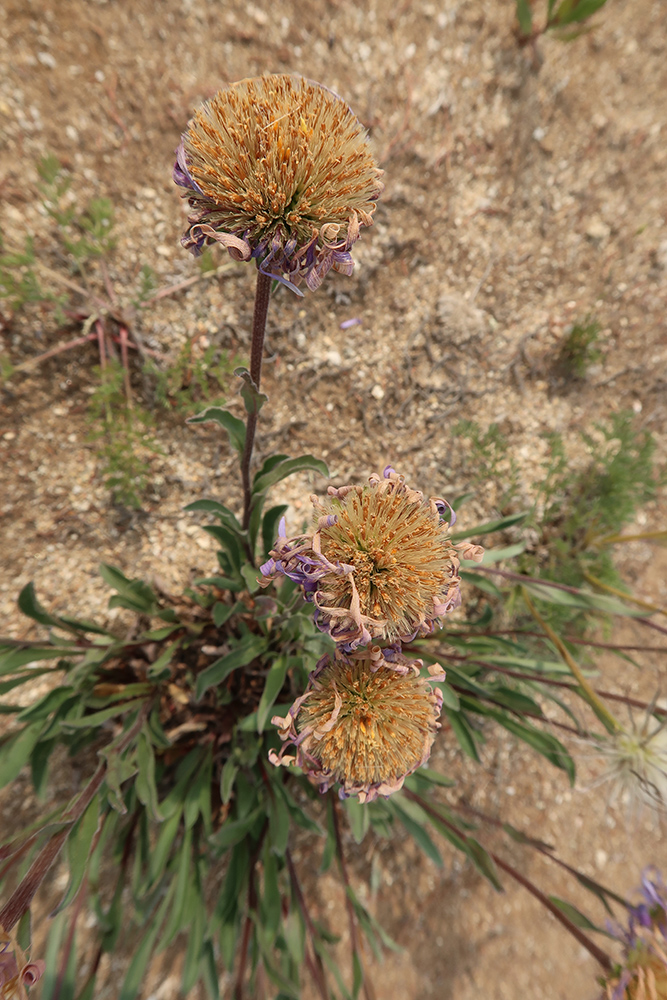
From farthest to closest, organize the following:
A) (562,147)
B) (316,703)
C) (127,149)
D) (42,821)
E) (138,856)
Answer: (562,147) → (127,149) → (138,856) → (42,821) → (316,703)

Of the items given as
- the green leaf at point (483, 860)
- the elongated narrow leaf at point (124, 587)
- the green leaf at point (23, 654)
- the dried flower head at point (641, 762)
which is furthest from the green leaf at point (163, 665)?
the dried flower head at point (641, 762)

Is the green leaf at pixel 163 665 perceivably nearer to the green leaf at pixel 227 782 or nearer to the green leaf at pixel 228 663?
the green leaf at pixel 228 663

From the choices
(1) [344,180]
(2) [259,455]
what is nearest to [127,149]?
(2) [259,455]

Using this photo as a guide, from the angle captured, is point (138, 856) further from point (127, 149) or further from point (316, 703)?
point (127, 149)

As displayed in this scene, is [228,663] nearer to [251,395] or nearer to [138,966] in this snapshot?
[251,395]

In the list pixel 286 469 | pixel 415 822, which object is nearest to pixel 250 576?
pixel 286 469

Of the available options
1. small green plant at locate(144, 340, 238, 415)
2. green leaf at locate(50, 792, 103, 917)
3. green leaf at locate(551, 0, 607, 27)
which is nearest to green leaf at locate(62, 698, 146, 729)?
green leaf at locate(50, 792, 103, 917)
